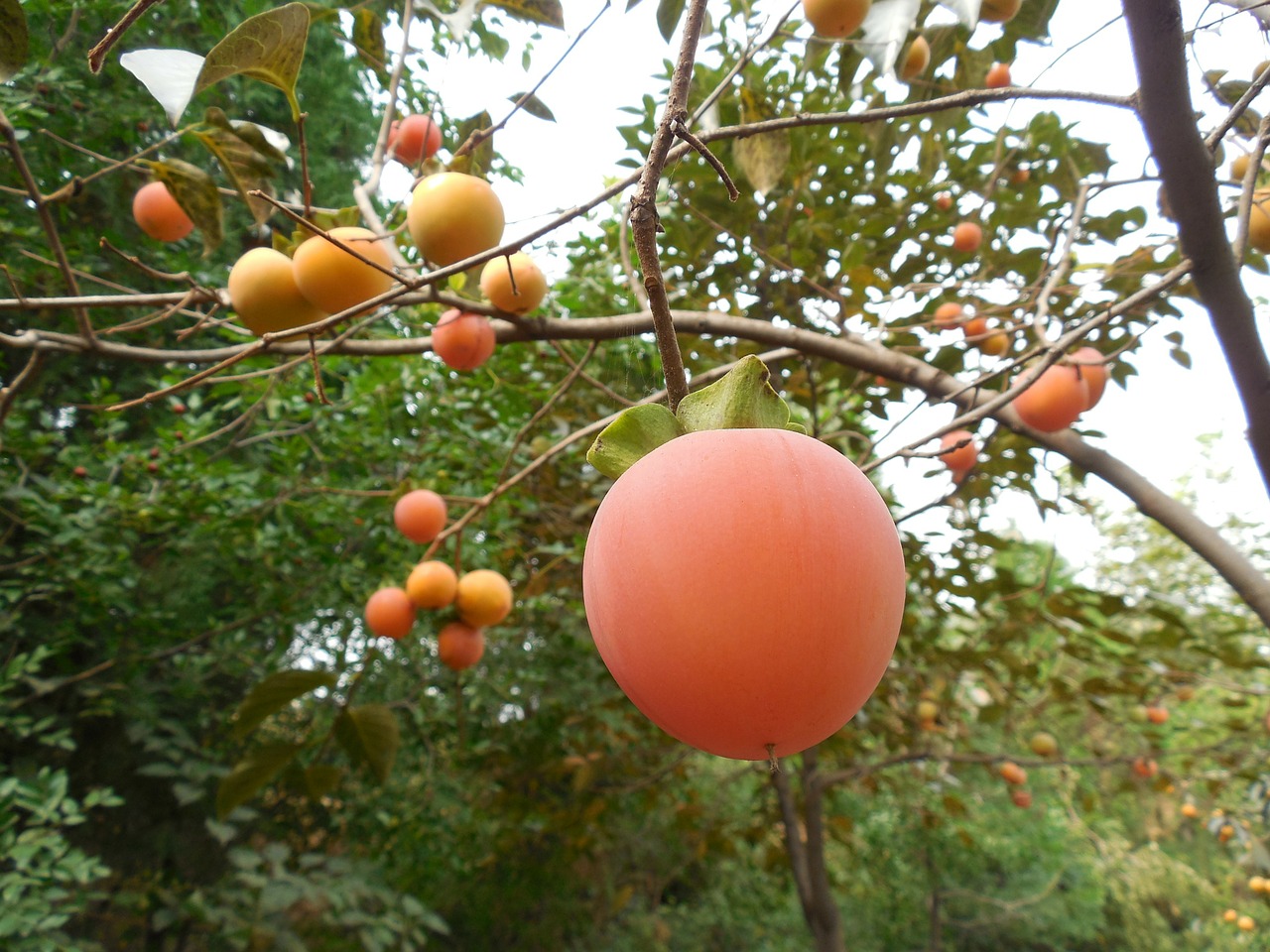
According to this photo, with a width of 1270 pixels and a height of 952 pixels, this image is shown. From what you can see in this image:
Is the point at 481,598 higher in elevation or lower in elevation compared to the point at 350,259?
lower

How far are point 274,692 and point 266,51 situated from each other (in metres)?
1.04

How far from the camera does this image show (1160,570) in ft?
18.6

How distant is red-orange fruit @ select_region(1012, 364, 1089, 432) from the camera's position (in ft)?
3.55

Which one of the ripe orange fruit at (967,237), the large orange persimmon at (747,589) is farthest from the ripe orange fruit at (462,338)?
the ripe orange fruit at (967,237)

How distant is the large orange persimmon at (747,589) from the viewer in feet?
1.33

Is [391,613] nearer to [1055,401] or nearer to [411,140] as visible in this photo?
[411,140]

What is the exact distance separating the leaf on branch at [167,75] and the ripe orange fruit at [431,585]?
89 cm

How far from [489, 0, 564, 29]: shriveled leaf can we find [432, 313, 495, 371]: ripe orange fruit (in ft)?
1.46

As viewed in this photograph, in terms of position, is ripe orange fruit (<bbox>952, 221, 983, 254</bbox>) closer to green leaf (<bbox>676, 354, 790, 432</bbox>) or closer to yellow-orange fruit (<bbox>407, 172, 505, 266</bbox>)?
yellow-orange fruit (<bbox>407, 172, 505, 266</bbox>)

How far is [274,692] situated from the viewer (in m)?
1.28

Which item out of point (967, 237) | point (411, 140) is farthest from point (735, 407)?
point (967, 237)

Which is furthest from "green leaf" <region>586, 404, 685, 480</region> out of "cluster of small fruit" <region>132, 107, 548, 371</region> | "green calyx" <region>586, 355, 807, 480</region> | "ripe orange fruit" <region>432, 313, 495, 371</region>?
"ripe orange fruit" <region>432, 313, 495, 371</region>

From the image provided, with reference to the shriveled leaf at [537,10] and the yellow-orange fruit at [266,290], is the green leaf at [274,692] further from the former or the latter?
the shriveled leaf at [537,10]

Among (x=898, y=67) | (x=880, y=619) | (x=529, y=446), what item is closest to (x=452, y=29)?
(x=898, y=67)
